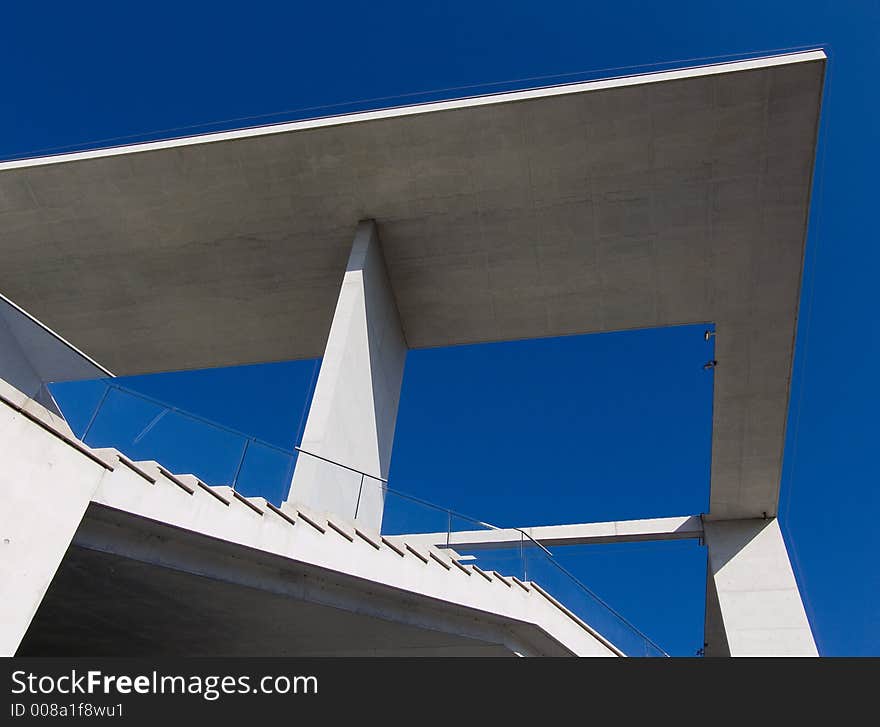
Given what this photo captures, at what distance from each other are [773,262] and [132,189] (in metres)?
13.8

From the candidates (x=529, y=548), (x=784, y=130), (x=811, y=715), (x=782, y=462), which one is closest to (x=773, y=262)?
(x=784, y=130)

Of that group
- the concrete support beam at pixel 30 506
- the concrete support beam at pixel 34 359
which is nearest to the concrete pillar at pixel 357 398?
the concrete support beam at pixel 30 506

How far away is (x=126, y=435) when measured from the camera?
782 cm

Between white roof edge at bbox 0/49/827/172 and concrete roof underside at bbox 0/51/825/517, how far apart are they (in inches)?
1.8

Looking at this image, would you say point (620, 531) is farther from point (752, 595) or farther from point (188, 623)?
point (188, 623)

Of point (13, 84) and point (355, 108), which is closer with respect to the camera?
point (355, 108)

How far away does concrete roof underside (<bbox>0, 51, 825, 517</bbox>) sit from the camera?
44.0 feet

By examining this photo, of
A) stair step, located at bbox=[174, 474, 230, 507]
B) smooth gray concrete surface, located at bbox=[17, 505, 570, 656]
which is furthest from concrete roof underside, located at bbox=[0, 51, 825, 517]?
smooth gray concrete surface, located at bbox=[17, 505, 570, 656]

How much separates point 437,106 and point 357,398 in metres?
5.94

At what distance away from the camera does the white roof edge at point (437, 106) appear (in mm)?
12484

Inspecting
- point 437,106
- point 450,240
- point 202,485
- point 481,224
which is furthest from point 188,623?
point 437,106

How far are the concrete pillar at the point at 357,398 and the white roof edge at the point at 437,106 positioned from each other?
2590mm

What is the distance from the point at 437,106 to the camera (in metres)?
13.5

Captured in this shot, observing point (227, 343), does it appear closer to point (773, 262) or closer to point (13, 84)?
point (13, 84)
